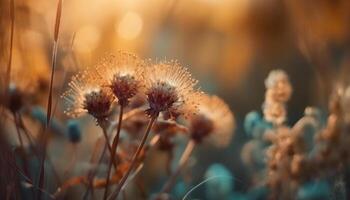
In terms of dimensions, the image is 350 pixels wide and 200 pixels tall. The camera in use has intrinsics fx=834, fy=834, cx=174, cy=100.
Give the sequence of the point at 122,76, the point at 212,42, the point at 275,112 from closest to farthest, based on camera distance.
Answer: the point at 122,76 < the point at 275,112 < the point at 212,42

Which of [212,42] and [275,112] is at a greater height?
[212,42]

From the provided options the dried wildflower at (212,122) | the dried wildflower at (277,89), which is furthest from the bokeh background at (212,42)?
the dried wildflower at (212,122)

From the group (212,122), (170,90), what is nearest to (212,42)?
(212,122)

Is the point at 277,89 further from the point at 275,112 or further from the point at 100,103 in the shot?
the point at 100,103

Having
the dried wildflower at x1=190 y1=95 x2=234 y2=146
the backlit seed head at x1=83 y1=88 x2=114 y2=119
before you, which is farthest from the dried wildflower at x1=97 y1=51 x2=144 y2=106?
the dried wildflower at x1=190 y1=95 x2=234 y2=146

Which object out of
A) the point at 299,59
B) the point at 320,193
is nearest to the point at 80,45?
the point at 320,193

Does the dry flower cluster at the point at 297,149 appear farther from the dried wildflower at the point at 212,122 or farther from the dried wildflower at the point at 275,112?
the dried wildflower at the point at 212,122
